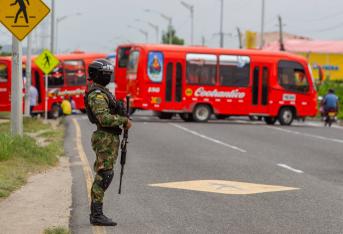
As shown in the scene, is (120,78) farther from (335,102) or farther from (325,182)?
(325,182)

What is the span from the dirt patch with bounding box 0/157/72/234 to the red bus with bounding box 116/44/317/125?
2236 centimetres

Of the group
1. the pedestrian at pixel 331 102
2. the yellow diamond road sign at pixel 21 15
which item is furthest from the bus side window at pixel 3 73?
the yellow diamond road sign at pixel 21 15

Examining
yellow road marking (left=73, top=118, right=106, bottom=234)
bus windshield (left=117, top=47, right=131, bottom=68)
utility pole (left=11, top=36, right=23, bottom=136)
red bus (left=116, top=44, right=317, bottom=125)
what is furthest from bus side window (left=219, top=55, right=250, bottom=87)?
utility pole (left=11, top=36, right=23, bottom=136)

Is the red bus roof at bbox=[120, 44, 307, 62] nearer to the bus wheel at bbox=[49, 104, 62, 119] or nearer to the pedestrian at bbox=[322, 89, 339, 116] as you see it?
the pedestrian at bbox=[322, 89, 339, 116]

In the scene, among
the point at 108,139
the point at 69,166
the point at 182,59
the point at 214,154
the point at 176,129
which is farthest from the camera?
the point at 182,59

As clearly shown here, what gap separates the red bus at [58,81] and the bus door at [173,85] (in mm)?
7220

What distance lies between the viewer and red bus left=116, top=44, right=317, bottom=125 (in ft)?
119

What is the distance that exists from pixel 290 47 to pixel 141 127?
2940 inches

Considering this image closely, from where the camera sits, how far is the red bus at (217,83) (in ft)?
119

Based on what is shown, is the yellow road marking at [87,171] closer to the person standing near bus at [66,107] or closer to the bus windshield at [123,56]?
the bus windshield at [123,56]

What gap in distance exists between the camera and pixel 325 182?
45.3 ft

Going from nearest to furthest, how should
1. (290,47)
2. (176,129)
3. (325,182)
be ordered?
(325,182) < (176,129) < (290,47)

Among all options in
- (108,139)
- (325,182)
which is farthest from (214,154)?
(108,139)

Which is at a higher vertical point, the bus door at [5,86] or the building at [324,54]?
the building at [324,54]
